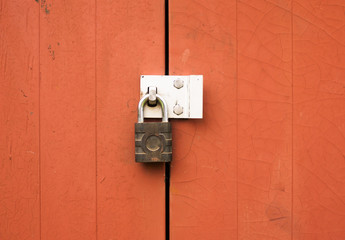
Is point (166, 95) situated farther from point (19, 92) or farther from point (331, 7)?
point (331, 7)

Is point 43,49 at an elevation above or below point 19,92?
above

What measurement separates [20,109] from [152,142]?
0.36m

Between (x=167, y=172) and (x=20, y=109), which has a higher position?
(x=20, y=109)

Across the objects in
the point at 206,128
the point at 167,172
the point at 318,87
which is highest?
the point at 318,87

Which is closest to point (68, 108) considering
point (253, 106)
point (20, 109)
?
point (20, 109)

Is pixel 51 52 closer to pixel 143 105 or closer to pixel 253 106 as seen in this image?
pixel 143 105

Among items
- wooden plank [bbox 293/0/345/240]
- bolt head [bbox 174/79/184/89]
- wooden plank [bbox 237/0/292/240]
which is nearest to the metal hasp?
bolt head [bbox 174/79/184/89]

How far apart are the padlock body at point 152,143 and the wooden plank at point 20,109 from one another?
0.28 meters

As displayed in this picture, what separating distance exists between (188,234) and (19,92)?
0.57 metres

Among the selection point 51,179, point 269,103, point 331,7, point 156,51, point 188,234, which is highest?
point 331,7

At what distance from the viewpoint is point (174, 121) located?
2.31 feet

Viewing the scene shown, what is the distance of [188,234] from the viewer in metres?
0.71

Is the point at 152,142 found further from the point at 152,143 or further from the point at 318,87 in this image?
the point at 318,87

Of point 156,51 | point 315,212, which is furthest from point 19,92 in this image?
point 315,212
